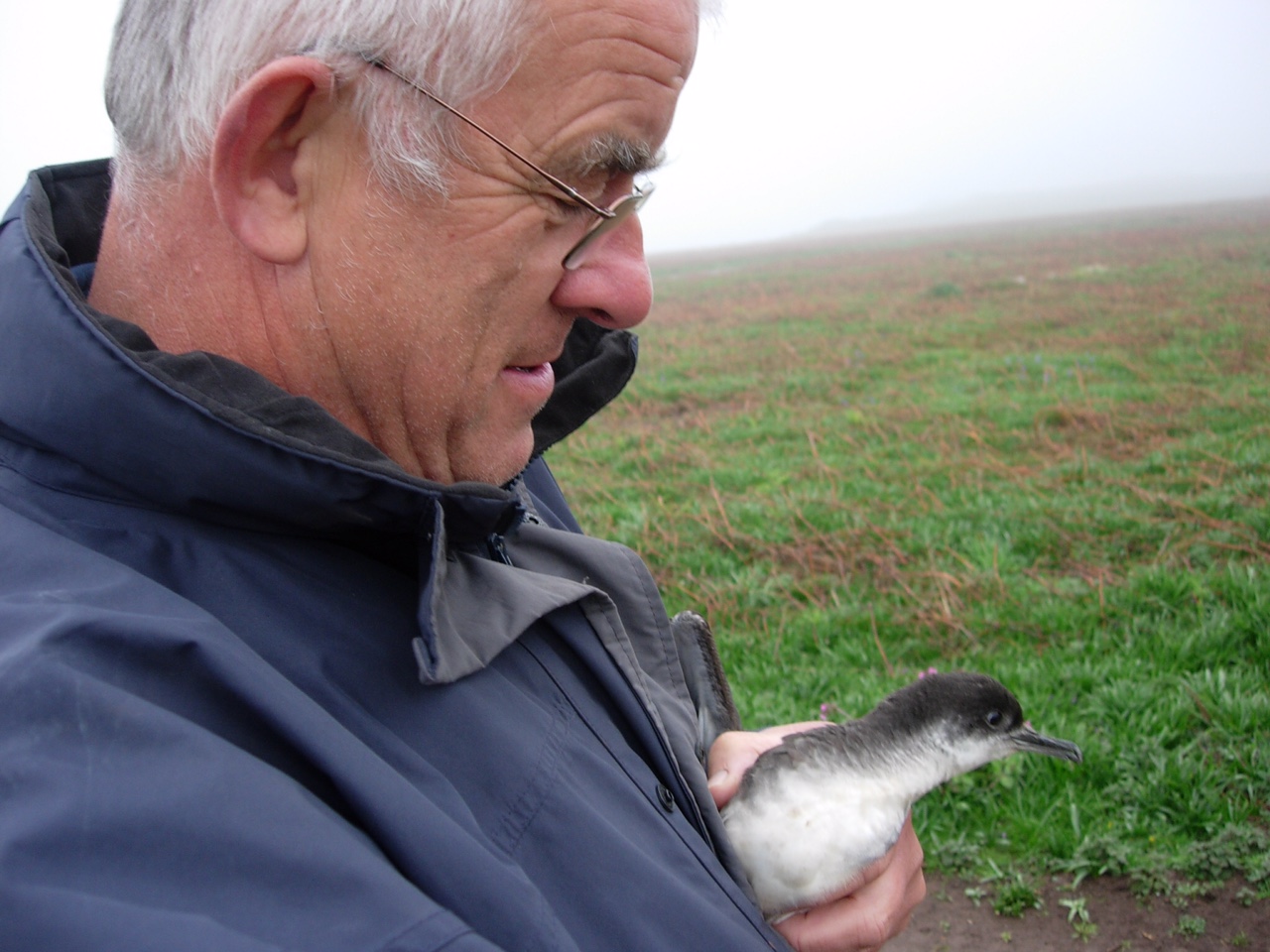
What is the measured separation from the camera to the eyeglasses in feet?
4.97

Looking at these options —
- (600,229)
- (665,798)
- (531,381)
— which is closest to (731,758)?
(665,798)

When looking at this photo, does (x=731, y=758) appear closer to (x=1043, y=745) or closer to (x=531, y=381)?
(x=531, y=381)

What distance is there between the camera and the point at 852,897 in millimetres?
2066

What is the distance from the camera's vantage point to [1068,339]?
540 inches

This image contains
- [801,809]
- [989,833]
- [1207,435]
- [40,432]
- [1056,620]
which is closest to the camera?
[40,432]

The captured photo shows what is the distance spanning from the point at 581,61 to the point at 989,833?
3385 mm

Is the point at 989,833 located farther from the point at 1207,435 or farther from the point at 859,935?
the point at 1207,435

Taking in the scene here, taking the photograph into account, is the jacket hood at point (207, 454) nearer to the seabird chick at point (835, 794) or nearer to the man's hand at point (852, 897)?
the man's hand at point (852, 897)

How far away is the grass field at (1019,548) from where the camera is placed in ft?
12.8

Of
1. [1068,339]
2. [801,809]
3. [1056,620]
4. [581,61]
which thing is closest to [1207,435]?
[1056,620]

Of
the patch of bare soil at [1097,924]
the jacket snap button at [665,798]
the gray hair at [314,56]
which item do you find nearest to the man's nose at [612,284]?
the gray hair at [314,56]

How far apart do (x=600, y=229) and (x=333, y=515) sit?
2.26 ft

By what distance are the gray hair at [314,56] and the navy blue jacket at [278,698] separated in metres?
0.23

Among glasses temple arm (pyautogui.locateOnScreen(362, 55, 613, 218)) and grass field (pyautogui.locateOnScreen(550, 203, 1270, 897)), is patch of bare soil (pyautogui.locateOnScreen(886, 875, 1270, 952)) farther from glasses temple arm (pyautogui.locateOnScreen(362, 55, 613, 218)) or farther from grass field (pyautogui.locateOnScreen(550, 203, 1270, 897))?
glasses temple arm (pyautogui.locateOnScreen(362, 55, 613, 218))
